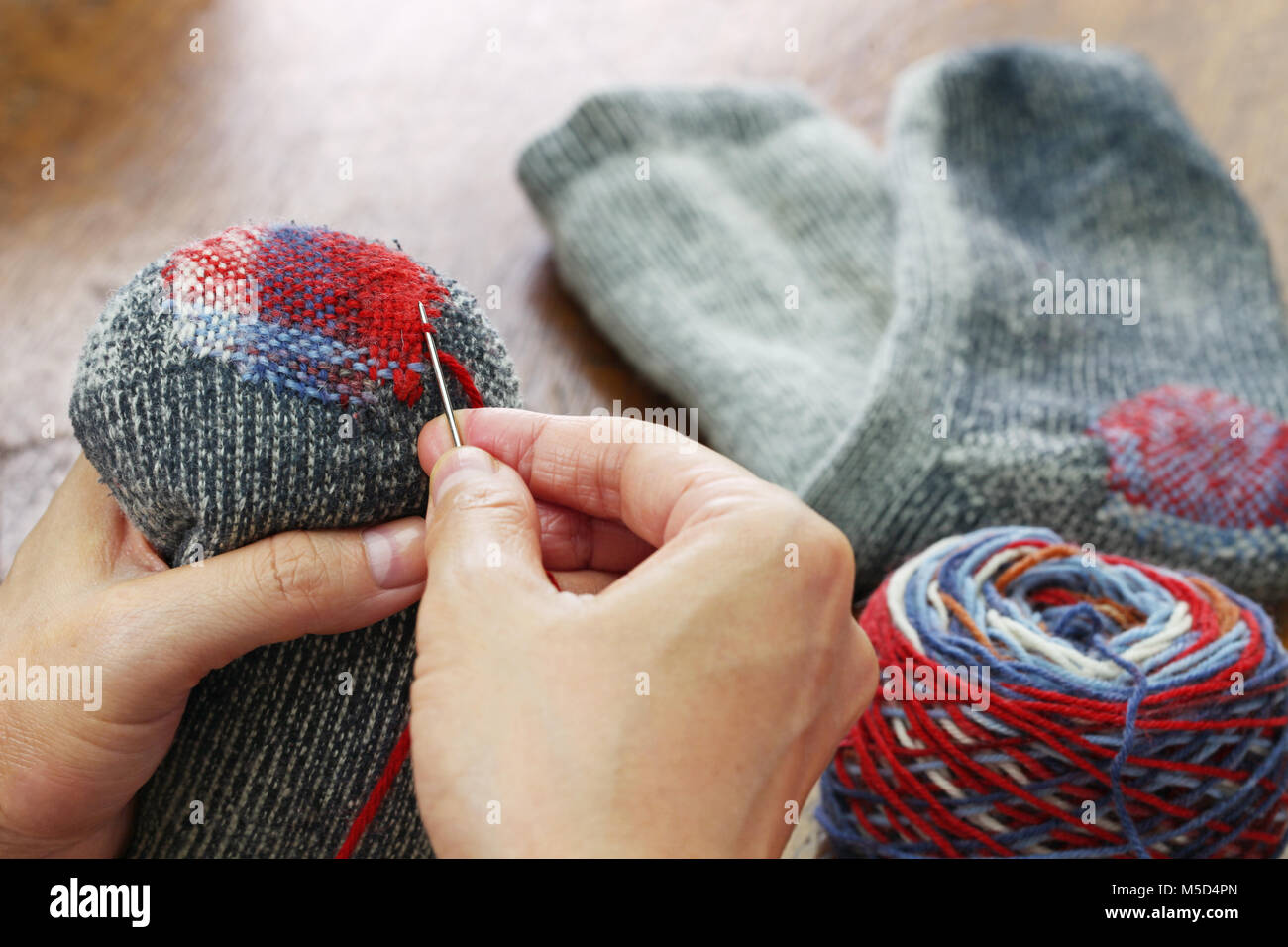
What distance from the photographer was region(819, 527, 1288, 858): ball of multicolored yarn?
614 millimetres

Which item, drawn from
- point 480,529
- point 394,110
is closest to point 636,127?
point 394,110

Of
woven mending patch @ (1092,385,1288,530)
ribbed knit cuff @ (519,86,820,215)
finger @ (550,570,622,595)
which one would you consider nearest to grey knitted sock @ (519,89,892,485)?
ribbed knit cuff @ (519,86,820,215)

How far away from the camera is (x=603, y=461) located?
56 cm

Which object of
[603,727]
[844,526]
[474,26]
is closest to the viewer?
[603,727]

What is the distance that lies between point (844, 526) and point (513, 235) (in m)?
0.49

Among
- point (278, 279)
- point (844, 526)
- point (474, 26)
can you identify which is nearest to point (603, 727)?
point (278, 279)

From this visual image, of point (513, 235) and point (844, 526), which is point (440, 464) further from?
point (513, 235)

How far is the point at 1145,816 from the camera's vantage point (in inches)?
24.7

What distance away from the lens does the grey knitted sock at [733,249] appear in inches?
37.0

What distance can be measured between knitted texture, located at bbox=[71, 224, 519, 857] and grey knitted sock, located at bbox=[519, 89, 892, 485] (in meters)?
0.36

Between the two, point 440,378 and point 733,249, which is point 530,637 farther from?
point 733,249

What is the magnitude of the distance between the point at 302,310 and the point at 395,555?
0.13 m

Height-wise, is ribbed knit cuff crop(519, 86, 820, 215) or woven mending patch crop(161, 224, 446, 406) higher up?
ribbed knit cuff crop(519, 86, 820, 215)

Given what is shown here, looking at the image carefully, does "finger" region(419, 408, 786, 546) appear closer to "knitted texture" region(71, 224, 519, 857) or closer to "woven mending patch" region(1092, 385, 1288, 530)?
"knitted texture" region(71, 224, 519, 857)
